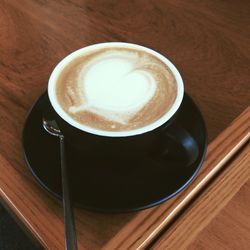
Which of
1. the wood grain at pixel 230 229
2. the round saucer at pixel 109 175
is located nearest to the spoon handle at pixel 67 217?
the round saucer at pixel 109 175

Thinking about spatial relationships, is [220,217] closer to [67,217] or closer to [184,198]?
[184,198]

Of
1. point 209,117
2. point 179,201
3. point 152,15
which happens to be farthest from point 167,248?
point 152,15

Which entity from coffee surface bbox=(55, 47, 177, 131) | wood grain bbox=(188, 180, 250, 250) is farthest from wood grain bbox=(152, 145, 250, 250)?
coffee surface bbox=(55, 47, 177, 131)

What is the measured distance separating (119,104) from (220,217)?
0.19m

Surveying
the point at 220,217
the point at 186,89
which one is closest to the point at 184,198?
the point at 220,217

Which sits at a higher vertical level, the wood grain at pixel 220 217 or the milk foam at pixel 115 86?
the milk foam at pixel 115 86

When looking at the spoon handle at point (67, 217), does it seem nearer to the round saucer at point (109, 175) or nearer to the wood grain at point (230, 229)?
the round saucer at point (109, 175)

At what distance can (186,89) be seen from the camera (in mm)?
513

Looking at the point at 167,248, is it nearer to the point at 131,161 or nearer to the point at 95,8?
the point at 131,161

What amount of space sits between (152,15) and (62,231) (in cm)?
45

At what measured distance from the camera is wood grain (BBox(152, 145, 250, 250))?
→ 391 millimetres

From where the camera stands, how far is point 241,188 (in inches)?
17.8

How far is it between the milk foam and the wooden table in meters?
0.10

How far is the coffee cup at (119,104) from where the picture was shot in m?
0.38
